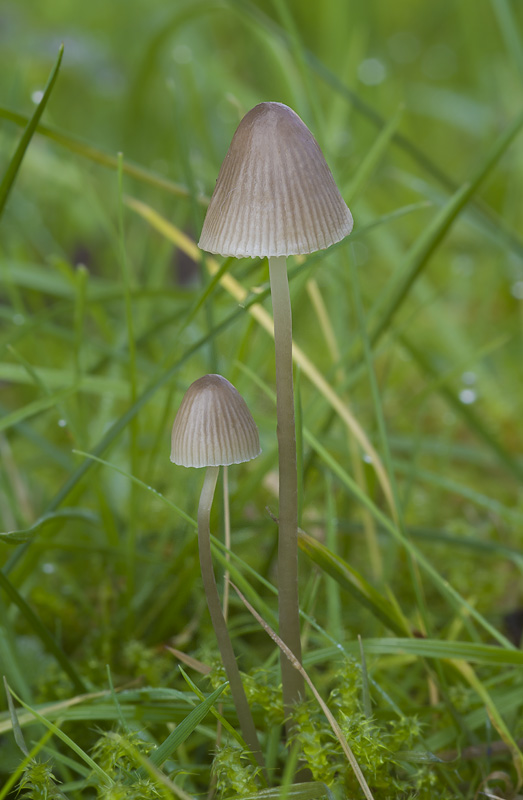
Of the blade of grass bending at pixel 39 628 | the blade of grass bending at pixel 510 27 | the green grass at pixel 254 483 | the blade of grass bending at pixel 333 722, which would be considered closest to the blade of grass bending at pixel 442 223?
the green grass at pixel 254 483

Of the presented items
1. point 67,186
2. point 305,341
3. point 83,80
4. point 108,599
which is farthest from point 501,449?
point 83,80

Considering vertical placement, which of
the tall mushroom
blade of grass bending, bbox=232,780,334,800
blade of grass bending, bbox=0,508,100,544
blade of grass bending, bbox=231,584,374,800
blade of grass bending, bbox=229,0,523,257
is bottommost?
blade of grass bending, bbox=232,780,334,800

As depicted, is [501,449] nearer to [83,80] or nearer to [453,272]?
[453,272]

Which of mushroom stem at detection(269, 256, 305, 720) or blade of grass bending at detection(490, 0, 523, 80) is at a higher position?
blade of grass bending at detection(490, 0, 523, 80)

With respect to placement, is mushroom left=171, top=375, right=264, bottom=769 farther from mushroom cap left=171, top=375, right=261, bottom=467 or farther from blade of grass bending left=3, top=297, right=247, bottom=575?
blade of grass bending left=3, top=297, right=247, bottom=575

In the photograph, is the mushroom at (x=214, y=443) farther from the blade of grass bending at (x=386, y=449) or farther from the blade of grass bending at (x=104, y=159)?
the blade of grass bending at (x=104, y=159)

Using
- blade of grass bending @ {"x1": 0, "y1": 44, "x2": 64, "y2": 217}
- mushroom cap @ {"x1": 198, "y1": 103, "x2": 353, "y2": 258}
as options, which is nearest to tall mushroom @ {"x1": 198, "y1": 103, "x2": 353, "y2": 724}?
mushroom cap @ {"x1": 198, "y1": 103, "x2": 353, "y2": 258}

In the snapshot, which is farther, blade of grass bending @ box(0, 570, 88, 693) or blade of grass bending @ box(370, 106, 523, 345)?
blade of grass bending @ box(370, 106, 523, 345)
